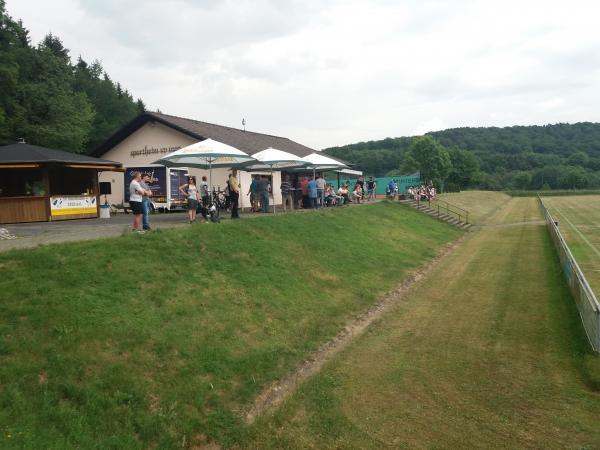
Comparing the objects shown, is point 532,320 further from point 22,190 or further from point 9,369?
point 22,190

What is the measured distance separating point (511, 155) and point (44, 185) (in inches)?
5530

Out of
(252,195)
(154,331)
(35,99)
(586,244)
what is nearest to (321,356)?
(154,331)

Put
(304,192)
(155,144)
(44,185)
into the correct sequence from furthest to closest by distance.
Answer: (155,144) < (304,192) < (44,185)

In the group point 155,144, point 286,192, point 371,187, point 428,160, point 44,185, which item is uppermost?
point 428,160

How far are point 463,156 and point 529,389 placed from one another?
113198mm

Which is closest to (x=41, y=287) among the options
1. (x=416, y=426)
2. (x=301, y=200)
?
(x=416, y=426)

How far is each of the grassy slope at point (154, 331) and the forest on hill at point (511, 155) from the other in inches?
3479

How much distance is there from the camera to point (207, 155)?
15.1m

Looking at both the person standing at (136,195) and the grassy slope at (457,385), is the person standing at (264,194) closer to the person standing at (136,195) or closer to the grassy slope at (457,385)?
the person standing at (136,195)

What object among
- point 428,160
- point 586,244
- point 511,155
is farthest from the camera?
point 511,155

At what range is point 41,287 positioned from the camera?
7.04 m

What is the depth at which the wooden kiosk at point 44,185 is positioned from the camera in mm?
17750

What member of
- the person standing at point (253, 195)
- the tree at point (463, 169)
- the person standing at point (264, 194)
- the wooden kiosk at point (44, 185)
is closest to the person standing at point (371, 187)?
the person standing at point (253, 195)

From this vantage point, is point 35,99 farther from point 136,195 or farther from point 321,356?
point 321,356
